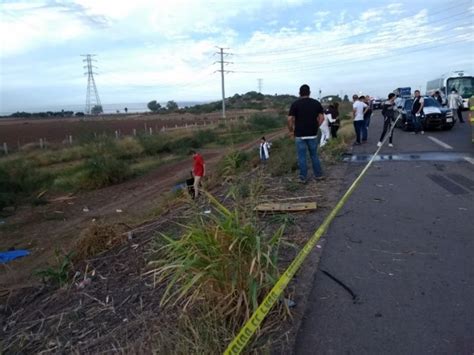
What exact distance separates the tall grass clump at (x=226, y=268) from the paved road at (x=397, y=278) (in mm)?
477

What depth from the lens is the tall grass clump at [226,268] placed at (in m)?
3.39

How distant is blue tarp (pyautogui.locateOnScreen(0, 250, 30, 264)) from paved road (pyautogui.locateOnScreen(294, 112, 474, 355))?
32.9 feet

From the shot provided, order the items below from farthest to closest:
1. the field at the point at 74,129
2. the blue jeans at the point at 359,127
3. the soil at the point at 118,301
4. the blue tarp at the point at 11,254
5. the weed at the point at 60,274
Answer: the field at the point at 74,129, the blue jeans at the point at 359,127, the blue tarp at the point at 11,254, the weed at the point at 60,274, the soil at the point at 118,301

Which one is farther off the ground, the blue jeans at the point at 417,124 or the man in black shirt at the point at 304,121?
the man in black shirt at the point at 304,121

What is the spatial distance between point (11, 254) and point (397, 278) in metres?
12.3

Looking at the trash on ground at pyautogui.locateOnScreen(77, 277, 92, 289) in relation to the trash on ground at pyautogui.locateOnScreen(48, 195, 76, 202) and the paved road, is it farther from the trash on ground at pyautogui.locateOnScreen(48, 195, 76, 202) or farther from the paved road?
the trash on ground at pyautogui.locateOnScreen(48, 195, 76, 202)

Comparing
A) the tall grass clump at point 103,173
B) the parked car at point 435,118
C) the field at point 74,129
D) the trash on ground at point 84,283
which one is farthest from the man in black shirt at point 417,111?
the field at point 74,129

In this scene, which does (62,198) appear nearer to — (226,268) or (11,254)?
(11,254)

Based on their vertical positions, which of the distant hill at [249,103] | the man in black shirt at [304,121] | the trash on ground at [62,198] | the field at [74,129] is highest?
the man in black shirt at [304,121]

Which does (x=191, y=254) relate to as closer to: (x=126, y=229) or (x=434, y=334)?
(x=434, y=334)

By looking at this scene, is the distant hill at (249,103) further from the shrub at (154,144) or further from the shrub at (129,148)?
the shrub at (129,148)

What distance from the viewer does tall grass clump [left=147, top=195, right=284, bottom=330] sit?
339cm

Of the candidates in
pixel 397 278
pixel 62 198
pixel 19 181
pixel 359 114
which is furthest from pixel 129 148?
pixel 397 278

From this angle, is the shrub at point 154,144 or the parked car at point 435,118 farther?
the shrub at point 154,144
